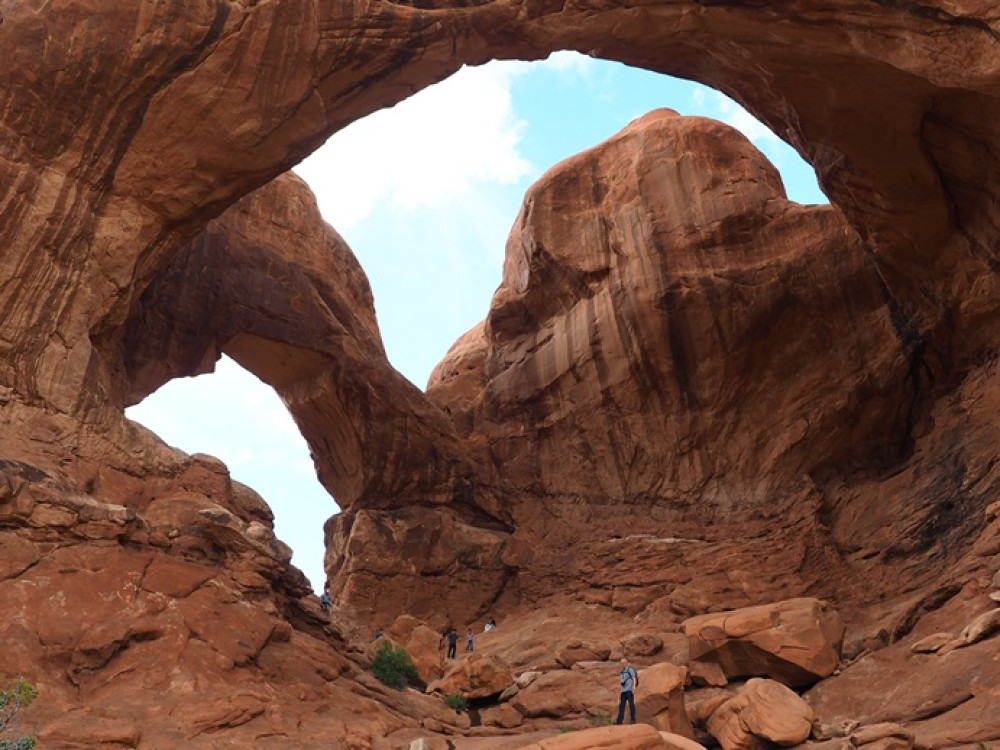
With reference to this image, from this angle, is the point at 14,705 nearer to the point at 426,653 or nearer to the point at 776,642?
the point at 426,653

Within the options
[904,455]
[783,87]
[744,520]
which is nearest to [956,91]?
[783,87]

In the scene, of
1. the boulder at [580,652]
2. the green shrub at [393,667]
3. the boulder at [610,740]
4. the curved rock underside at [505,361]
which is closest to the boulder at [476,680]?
the green shrub at [393,667]

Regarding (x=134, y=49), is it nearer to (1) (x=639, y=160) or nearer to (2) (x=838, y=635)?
(1) (x=639, y=160)

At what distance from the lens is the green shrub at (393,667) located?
19.4 m

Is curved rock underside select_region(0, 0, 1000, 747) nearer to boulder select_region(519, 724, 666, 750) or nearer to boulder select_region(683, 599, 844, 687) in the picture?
boulder select_region(683, 599, 844, 687)

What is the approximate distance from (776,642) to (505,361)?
710 inches

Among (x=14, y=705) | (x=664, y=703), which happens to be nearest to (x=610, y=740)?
(x=664, y=703)

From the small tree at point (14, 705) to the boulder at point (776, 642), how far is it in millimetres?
14377

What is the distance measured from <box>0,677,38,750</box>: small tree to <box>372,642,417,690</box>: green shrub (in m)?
8.27

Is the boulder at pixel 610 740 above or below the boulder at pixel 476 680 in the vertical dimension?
below

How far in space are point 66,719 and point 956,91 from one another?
21.9m

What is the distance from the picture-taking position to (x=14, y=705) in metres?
11.8

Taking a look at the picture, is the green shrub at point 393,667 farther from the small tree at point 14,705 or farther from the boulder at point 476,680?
the small tree at point 14,705

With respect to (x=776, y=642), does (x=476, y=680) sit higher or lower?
lower
